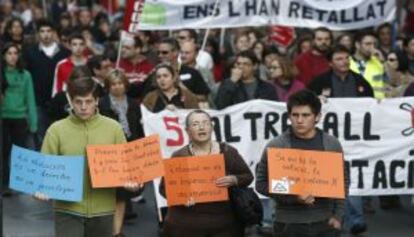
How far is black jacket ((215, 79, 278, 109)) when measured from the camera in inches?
410

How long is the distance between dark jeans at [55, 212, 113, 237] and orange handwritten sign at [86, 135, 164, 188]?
0.25m

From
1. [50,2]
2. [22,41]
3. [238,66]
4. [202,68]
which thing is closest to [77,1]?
[50,2]

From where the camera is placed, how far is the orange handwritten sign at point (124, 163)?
6.98 metres

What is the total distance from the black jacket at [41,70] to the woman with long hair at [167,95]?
3.02 meters

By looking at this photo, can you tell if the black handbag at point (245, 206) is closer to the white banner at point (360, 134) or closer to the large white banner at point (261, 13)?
the white banner at point (360, 134)

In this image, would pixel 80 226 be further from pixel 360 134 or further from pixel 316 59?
pixel 316 59

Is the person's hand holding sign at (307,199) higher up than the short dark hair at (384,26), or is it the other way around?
the short dark hair at (384,26)

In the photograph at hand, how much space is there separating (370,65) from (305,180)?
501cm

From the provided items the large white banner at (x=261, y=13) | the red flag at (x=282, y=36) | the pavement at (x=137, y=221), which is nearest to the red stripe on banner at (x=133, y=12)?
the large white banner at (x=261, y=13)

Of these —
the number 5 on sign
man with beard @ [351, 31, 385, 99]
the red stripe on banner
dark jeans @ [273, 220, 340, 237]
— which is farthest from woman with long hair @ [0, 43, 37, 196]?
dark jeans @ [273, 220, 340, 237]

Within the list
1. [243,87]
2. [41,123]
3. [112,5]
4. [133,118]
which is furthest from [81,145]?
[112,5]

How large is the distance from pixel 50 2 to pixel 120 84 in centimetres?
1340

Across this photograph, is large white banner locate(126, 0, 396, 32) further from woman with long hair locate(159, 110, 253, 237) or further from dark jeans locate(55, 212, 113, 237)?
dark jeans locate(55, 212, 113, 237)

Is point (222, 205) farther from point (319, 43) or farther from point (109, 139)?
point (319, 43)
